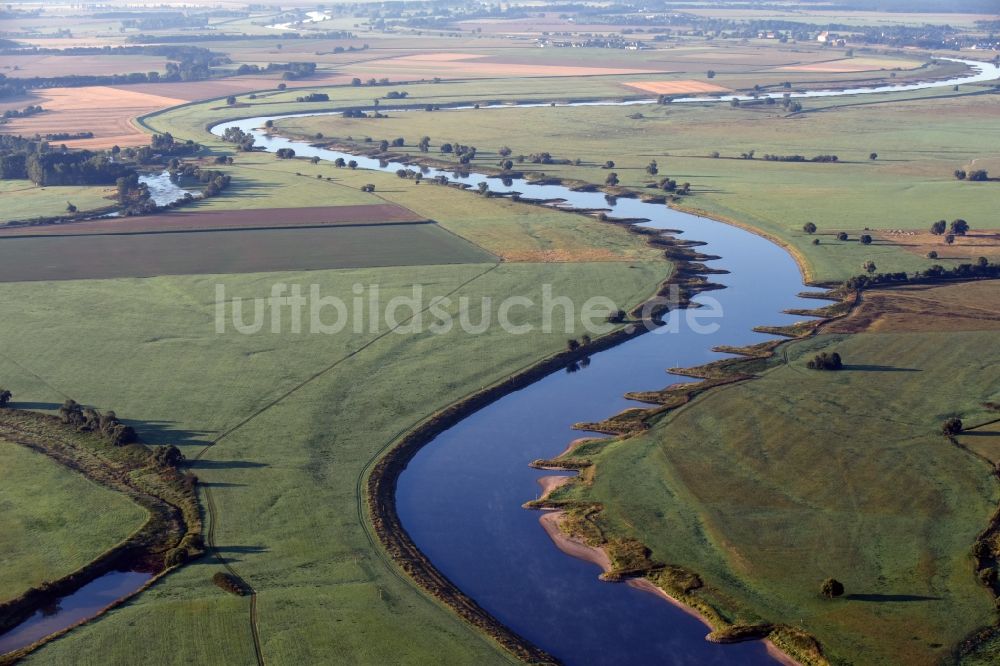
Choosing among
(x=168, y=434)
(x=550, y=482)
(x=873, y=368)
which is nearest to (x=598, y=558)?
(x=550, y=482)

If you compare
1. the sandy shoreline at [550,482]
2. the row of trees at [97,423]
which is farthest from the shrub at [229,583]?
the sandy shoreline at [550,482]

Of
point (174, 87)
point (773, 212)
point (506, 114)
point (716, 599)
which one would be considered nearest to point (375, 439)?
point (716, 599)

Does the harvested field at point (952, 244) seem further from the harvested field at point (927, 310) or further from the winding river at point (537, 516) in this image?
the winding river at point (537, 516)

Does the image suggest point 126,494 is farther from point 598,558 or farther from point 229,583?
point 598,558

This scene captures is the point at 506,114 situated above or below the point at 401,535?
above

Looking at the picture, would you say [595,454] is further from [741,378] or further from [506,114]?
[506,114]

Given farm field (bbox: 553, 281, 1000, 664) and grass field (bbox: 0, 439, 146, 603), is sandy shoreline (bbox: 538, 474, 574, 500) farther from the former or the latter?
grass field (bbox: 0, 439, 146, 603)
